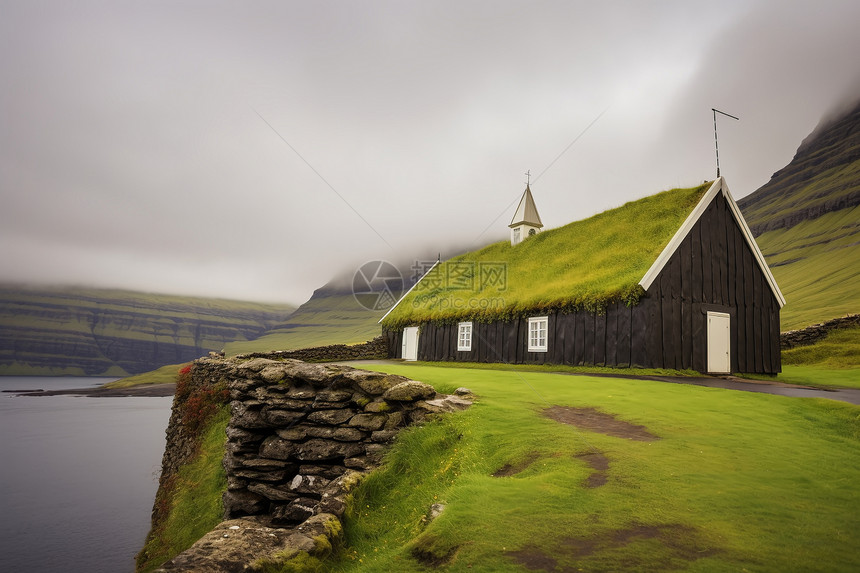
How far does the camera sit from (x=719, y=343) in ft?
70.6

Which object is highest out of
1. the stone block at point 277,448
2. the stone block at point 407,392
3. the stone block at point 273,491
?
the stone block at point 407,392

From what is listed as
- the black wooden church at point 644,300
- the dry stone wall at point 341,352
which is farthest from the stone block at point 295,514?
the dry stone wall at point 341,352

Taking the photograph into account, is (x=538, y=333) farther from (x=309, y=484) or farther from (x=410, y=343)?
(x=309, y=484)

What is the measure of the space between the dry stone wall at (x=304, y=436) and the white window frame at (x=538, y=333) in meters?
13.4

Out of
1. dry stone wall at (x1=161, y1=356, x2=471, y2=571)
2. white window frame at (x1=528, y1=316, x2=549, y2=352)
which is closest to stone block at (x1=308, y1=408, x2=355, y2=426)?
dry stone wall at (x1=161, y1=356, x2=471, y2=571)

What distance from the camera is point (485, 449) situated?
7.92m

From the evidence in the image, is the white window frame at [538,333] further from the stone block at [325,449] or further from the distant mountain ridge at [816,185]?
the distant mountain ridge at [816,185]

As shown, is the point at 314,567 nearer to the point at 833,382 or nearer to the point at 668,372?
the point at 668,372

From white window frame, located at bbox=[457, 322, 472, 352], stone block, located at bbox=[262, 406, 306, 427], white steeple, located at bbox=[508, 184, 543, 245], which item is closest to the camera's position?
stone block, located at bbox=[262, 406, 306, 427]

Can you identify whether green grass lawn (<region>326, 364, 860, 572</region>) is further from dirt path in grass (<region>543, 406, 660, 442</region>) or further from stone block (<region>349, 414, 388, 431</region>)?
stone block (<region>349, 414, 388, 431</region>)

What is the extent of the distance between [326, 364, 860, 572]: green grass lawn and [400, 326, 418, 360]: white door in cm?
2283

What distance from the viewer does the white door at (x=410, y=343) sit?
33.2 metres

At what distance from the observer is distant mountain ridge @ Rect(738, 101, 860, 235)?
13788 cm

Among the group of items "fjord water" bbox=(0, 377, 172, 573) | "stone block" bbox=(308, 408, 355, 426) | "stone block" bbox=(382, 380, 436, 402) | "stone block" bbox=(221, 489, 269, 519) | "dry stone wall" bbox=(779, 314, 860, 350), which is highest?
"dry stone wall" bbox=(779, 314, 860, 350)
